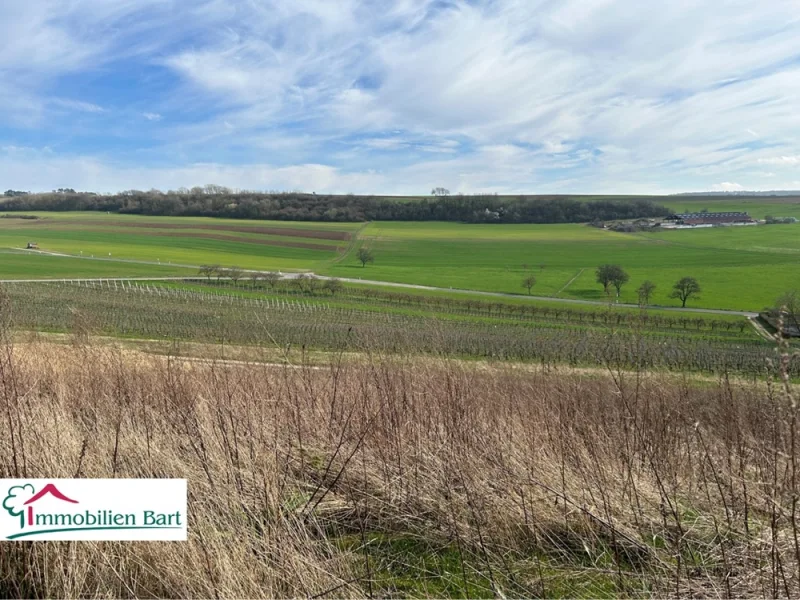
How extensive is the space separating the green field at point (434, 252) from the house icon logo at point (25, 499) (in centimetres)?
5029

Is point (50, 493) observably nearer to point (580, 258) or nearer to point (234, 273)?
point (234, 273)

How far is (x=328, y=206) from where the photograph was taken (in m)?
109

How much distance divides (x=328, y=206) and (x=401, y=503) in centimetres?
10968

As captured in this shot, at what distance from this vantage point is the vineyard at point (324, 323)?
23109 mm

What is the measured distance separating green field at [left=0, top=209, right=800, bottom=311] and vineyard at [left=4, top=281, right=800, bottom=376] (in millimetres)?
12110

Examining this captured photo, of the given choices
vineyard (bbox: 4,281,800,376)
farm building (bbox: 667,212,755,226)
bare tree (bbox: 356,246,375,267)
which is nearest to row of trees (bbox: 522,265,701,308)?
vineyard (bbox: 4,281,800,376)

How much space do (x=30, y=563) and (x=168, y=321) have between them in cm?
2689

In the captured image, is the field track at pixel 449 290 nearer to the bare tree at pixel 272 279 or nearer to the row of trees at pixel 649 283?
the bare tree at pixel 272 279

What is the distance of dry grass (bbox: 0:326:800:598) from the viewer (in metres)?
2.34

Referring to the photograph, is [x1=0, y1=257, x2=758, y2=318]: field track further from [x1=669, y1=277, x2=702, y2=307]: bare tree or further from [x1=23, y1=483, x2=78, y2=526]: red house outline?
[x1=23, y1=483, x2=78, y2=526]: red house outline

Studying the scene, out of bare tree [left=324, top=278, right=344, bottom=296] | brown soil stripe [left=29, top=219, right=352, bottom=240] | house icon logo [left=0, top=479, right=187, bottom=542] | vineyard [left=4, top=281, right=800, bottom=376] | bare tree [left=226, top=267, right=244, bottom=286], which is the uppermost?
brown soil stripe [left=29, top=219, right=352, bottom=240]

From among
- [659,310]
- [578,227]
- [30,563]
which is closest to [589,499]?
[30,563]

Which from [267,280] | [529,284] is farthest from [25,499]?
[529,284]

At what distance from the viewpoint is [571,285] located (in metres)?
56.3
